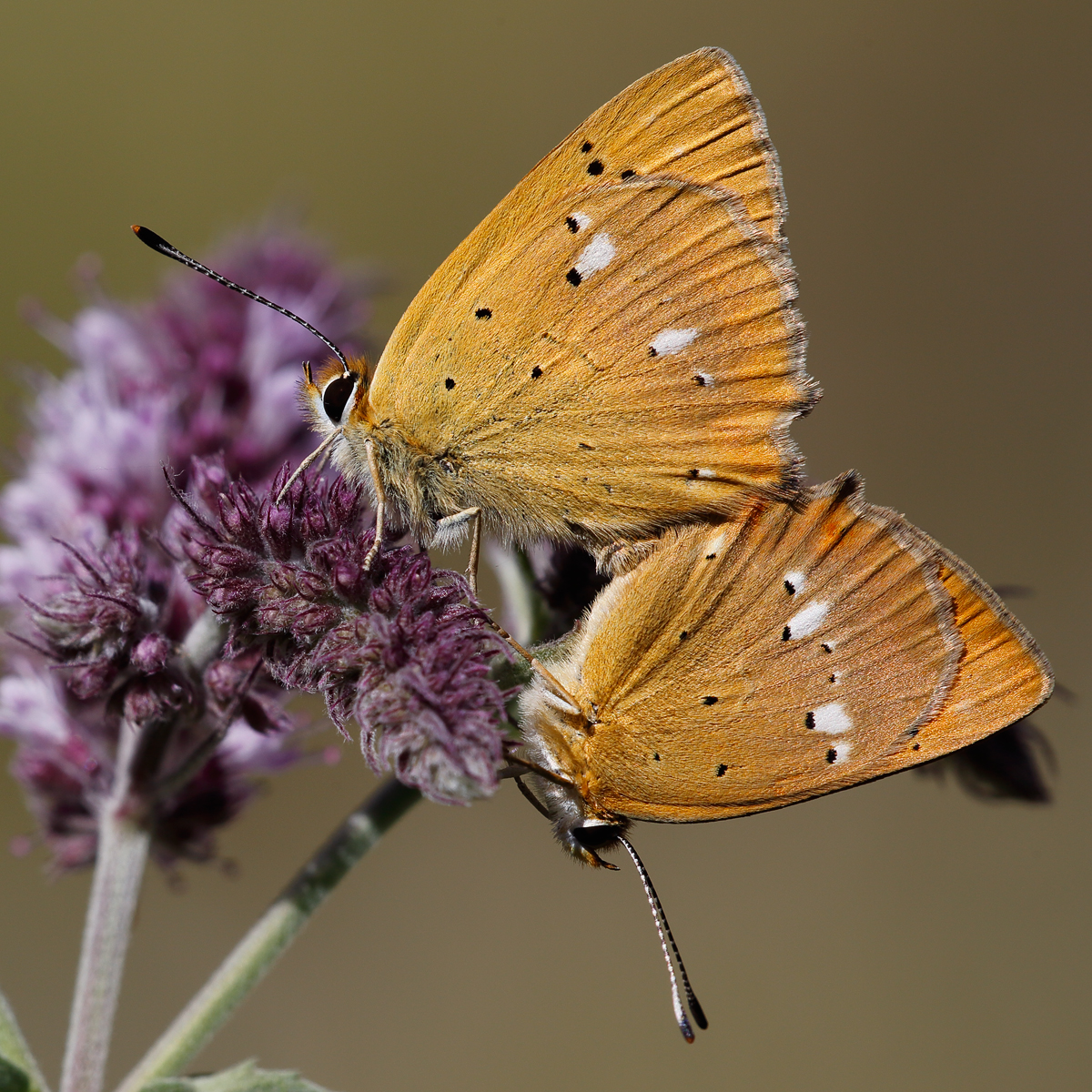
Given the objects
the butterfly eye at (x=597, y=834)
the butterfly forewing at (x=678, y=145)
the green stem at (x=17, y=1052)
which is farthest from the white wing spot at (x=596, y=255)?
the green stem at (x=17, y=1052)

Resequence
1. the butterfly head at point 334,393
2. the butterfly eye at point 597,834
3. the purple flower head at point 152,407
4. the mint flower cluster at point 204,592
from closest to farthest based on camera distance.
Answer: the mint flower cluster at point 204,592, the butterfly eye at point 597,834, the butterfly head at point 334,393, the purple flower head at point 152,407

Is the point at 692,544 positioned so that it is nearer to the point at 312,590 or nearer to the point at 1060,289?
the point at 312,590

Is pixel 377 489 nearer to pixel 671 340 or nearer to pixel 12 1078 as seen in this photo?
pixel 671 340

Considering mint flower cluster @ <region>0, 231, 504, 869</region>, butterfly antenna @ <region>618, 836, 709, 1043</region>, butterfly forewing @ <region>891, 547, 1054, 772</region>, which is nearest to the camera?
mint flower cluster @ <region>0, 231, 504, 869</region>

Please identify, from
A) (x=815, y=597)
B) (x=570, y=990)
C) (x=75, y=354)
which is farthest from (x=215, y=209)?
(x=815, y=597)

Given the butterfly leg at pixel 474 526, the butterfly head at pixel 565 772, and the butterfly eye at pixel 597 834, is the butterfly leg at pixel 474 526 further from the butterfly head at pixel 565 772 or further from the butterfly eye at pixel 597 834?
the butterfly eye at pixel 597 834

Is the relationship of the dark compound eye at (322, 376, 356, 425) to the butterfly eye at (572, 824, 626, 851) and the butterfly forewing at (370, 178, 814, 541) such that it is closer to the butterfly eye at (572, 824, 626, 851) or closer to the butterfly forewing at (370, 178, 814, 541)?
the butterfly forewing at (370, 178, 814, 541)

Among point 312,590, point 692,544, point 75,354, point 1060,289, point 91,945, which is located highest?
point 1060,289

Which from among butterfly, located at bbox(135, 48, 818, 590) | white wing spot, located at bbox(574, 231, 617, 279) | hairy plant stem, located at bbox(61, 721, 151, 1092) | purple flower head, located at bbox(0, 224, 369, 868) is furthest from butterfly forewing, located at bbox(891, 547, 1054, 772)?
hairy plant stem, located at bbox(61, 721, 151, 1092)
